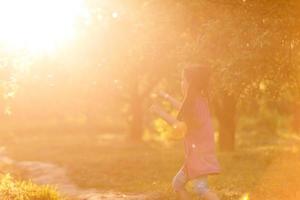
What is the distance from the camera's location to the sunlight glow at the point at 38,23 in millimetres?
18500

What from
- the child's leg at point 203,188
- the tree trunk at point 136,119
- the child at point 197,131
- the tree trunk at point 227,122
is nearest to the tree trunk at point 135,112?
the tree trunk at point 136,119

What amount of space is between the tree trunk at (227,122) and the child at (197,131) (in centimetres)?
1960

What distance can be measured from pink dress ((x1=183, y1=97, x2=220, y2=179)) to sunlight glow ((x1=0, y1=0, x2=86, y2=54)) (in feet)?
27.5

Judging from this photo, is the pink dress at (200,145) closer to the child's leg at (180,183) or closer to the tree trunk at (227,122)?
the child's leg at (180,183)

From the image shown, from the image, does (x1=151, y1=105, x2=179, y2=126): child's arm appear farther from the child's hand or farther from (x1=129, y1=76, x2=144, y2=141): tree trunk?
(x1=129, y1=76, x2=144, y2=141): tree trunk

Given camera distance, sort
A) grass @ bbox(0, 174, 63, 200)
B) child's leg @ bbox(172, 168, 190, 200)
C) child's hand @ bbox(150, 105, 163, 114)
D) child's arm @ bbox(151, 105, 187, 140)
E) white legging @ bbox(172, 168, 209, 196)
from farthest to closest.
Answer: grass @ bbox(0, 174, 63, 200)
child's leg @ bbox(172, 168, 190, 200)
white legging @ bbox(172, 168, 209, 196)
child's hand @ bbox(150, 105, 163, 114)
child's arm @ bbox(151, 105, 187, 140)

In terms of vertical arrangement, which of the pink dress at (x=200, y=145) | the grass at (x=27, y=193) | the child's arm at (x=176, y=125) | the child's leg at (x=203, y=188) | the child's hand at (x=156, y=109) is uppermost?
the child's hand at (x=156, y=109)

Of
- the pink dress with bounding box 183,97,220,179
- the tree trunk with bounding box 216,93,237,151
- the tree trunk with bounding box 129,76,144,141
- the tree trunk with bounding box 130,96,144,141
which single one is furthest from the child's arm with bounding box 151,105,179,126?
the tree trunk with bounding box 130,96,144,141

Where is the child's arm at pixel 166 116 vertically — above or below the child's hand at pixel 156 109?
below

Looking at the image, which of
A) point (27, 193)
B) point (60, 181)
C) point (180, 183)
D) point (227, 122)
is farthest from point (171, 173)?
point (180, 183)

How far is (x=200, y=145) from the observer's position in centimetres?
1027

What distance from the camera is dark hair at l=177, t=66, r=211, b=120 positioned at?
10.2 metres

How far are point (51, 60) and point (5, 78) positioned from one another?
64.8 ft

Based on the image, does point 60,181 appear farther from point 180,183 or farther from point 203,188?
point 203,188
